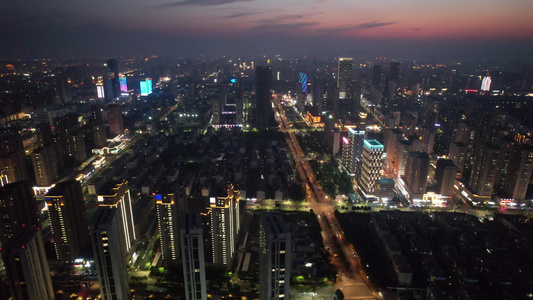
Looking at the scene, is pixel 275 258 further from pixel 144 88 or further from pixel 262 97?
pixel 144 88

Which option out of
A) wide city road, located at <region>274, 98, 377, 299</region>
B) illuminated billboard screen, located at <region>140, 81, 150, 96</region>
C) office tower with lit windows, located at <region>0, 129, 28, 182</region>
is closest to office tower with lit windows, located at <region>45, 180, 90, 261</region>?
office tower with lit windows, located at <region>0, 129, 28, 182</region>

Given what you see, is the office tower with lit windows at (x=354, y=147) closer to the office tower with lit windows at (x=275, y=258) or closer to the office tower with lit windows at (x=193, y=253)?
the office tower with lit windows at (x=275, y=258)

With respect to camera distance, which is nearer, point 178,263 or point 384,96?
point 178,263

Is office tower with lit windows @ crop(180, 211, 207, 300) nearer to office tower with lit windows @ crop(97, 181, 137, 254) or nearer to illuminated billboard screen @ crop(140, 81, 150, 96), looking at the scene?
office tower with lit windows @ crop(97, 181, 137, 254)

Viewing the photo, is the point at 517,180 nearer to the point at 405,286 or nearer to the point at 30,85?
the point at 405,286

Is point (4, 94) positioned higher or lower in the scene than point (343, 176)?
higher

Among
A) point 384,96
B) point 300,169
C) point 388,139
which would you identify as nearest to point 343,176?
point 300,169
